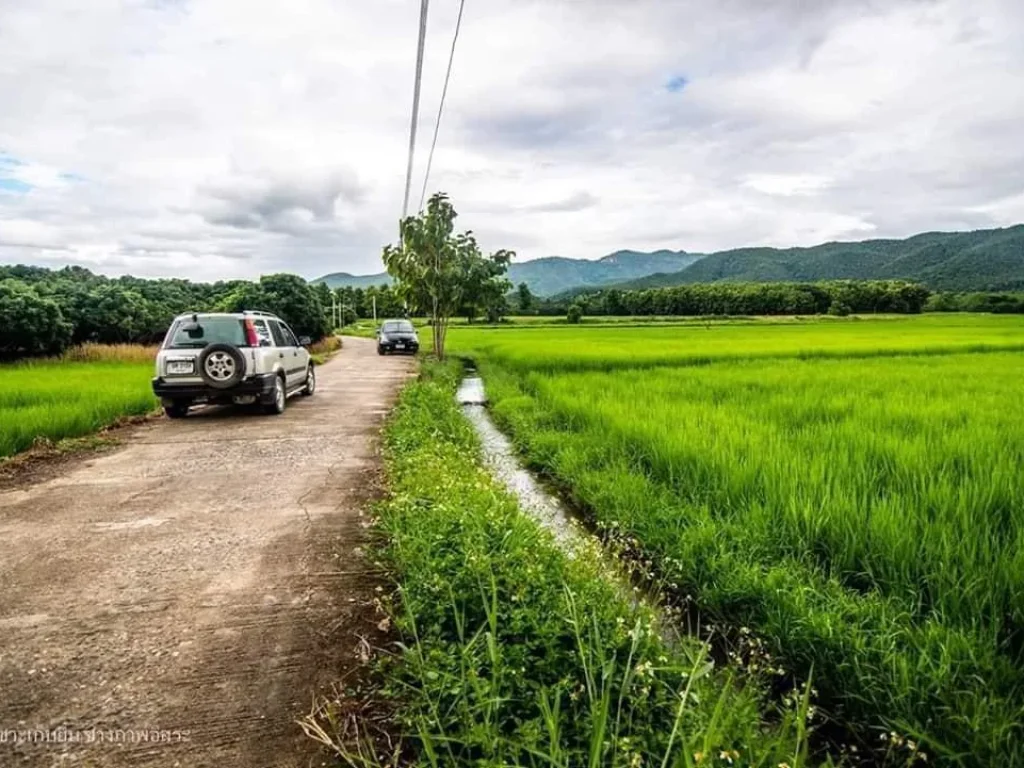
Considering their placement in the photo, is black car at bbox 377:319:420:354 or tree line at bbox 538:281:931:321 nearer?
black car at bbox 377:319:420:354

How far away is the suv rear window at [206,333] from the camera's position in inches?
364

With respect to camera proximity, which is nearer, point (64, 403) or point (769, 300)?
point (64, 403)

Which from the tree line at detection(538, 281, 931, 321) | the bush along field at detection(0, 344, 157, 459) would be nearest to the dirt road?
the bush along field at detection(0, 344, 157, 459)

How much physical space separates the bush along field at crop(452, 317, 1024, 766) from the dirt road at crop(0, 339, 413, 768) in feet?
6.94

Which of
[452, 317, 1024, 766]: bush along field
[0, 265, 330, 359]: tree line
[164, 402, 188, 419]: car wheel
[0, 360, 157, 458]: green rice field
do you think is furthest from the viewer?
[0, 265, 330, 359]: tree line

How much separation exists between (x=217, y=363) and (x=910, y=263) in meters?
151

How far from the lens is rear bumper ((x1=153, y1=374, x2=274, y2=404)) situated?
904 cm

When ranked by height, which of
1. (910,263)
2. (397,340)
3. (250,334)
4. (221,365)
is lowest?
(397,340)

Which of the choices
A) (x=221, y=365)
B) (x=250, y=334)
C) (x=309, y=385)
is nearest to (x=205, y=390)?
(x=221, y=365)

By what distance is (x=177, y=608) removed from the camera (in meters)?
3.25

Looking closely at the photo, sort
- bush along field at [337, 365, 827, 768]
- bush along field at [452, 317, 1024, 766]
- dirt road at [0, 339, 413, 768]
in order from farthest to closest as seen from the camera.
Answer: bush along field at [452, 317, 1024, 766] → dirt road at [0, 339, 413, 768] → bush along field at [337, 365, 827, 768]

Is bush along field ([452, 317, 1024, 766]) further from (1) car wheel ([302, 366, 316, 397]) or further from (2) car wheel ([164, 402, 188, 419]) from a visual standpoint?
(2) car wheel ([164, 402, 188, 419])

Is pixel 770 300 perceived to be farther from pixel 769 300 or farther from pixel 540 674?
pixel 540 674

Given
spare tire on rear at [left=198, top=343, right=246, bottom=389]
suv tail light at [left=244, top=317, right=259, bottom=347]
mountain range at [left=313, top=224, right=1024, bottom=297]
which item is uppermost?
mountain range at [left=313, top=224, right=1024, bottom=297]
